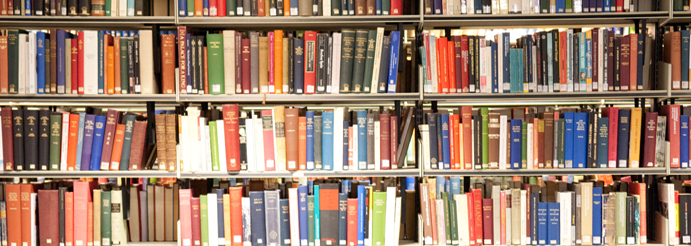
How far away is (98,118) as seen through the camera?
2.11 metres

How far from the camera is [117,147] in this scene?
214 centimetres

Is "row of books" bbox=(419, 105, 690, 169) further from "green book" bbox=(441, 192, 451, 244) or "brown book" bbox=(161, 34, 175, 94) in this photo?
"brown book" bbox=(161, 34, 175, 94)

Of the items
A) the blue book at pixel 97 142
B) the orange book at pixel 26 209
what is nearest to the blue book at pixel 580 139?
the blue book at pixel 97 142

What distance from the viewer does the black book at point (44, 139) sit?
2094 millimetres

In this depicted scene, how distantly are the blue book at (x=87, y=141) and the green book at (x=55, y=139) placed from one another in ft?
0.38

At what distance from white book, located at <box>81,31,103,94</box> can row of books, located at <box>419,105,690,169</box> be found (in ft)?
5.32

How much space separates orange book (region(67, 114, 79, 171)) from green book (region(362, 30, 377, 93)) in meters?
1.41

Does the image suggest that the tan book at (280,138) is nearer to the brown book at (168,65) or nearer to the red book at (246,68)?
the red book at (246,68)

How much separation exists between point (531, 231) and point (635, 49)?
1.02m

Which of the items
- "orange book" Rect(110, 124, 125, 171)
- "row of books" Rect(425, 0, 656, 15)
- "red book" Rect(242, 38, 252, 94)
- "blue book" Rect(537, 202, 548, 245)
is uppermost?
"row of books" Rect(425, 0, 656, 15)

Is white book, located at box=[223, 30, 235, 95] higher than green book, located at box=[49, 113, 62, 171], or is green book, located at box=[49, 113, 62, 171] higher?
white book, located at box=[223, 30, 235, 95]

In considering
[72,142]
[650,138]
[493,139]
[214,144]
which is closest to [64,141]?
[72,142]

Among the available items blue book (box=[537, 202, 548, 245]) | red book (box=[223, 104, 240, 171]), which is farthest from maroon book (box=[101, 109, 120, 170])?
blue book (box=[537, 202, 548, 245])

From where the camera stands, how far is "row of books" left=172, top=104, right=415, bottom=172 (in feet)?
6.93
